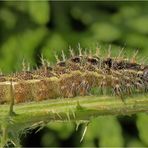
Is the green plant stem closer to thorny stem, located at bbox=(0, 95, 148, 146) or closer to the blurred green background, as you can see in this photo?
thorny stem, located at bbox=(0, 95, 148, 146)

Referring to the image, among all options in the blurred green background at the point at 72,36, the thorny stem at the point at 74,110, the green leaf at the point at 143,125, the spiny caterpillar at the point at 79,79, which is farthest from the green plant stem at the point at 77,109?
the blurred green background at the point at 72,36

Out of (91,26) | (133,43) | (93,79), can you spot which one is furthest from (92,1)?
(93,79)

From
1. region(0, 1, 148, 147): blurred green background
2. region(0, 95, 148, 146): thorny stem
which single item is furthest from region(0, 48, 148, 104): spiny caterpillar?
region(0, 1, 148, 147): blurred green background

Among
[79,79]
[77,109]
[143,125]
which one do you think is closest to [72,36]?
[143,125]

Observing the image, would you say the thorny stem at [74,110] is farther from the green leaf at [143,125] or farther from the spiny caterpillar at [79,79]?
the green leaf at [143,125]

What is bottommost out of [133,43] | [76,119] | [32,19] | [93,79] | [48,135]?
[48,135]

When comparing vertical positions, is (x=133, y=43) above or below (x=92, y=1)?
below

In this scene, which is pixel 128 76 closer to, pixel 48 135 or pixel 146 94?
pixel 146 94
